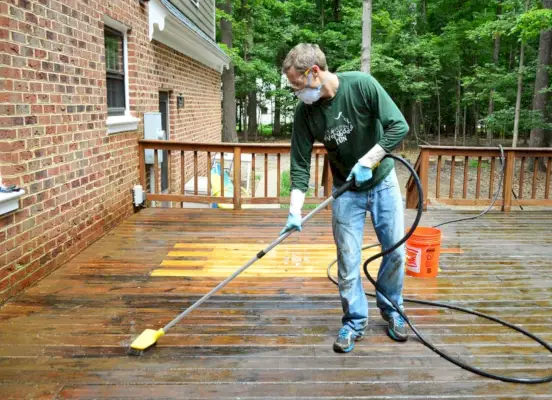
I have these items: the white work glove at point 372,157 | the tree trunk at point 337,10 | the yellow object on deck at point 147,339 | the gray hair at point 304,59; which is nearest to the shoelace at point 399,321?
the white work glove at point 372,157

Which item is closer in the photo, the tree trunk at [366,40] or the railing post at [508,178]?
the railing post at [508,178]

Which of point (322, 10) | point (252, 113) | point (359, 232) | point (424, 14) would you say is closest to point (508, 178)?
point (359, 232)

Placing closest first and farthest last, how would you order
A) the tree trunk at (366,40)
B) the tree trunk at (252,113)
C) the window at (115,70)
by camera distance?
1. the window at (115,70)
2. the tree trunk at (366,40)
3. the tree trunk at (252,113)

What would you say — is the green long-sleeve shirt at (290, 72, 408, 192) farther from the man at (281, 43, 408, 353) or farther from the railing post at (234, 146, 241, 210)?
the railing post at (234, 146, 241, 210)

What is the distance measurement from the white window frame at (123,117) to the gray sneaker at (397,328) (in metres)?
Result: 3.48

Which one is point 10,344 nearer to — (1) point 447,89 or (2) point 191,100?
→ (2) point 191,100

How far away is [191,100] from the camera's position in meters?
9.42

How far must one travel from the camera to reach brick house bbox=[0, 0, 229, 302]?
3.24 m

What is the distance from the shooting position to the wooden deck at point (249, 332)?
2264 millimetres

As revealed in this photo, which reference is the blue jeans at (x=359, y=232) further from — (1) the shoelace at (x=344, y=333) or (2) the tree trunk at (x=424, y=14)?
(2) the tree trunk at (x=424, y=14)

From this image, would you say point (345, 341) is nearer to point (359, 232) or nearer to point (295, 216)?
point (359, 232)

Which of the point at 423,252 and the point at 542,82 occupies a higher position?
the point at 542,82

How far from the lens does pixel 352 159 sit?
256 cm

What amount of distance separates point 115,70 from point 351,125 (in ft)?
12.6
